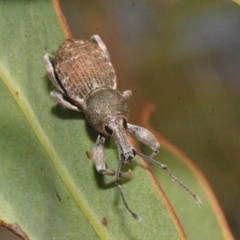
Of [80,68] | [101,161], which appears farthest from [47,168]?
[80,68]

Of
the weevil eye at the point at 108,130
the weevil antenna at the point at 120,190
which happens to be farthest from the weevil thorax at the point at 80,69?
the weevil antenna at the point at 120,190

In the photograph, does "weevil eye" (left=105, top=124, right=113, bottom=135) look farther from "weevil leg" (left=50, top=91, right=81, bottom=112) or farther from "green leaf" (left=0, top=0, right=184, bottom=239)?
"weevil leg" (left=50, top=91, right=81, bottom=112)

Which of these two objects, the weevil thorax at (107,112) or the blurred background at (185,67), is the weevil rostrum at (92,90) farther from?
the blurred background at (185,67)

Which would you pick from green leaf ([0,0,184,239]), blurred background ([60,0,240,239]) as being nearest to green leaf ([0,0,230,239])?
green leaf ([0,0,184,239])

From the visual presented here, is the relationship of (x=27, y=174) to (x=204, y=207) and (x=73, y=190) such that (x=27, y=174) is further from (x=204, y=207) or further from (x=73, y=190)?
(x=204, y=207)

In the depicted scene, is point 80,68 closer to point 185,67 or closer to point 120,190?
point 120,190

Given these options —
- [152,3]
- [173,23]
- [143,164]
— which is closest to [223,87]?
[173,23]
